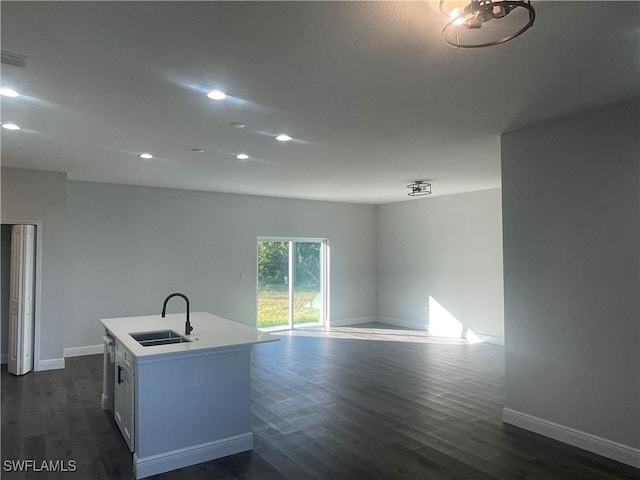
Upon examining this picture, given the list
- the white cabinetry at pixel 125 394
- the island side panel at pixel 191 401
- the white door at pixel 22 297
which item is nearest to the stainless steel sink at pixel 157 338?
the white cabinetry at pixel 125 394

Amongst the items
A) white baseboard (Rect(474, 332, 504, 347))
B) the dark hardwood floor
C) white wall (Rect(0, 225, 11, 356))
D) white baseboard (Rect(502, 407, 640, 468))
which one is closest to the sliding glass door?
the dark hardwood floor

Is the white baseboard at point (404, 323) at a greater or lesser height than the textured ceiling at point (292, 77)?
lesser

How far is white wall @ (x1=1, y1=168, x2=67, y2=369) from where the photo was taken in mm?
5406

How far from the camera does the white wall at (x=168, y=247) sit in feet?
21.1

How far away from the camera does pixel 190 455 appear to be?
3113 millimetres

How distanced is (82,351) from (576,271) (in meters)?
6.34

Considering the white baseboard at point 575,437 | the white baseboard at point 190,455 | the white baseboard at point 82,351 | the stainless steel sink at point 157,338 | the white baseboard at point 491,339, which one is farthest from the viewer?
the white baseboard at point 491,339

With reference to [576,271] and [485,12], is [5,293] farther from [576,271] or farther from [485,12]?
[576,271]

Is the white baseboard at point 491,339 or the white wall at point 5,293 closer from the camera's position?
the white wall at point 5,293

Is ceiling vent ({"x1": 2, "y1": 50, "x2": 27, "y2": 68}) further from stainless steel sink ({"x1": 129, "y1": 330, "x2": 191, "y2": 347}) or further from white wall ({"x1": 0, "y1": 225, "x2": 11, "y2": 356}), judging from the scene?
white wall ({"x1": 0, "y1": 225, "x2": 11, "y2": 356})

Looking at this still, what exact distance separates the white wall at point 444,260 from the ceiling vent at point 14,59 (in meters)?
6.69

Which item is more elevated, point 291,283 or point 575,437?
point 291,283

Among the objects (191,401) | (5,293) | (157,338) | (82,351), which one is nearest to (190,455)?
(191,401)

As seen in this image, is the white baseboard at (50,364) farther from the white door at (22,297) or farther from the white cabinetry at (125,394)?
the white cabinetry at (125,394)
